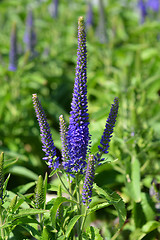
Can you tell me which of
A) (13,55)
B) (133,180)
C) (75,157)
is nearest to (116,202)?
(75,157)

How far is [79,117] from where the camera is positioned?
1.98m

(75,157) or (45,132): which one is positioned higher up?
(45,132)

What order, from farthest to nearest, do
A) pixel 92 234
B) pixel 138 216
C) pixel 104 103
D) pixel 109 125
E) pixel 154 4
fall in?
pixel 154 4 < pixel 104 103 < pixel 138 216 < pixel 92 234 < pixel 109 125

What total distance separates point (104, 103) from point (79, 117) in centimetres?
274

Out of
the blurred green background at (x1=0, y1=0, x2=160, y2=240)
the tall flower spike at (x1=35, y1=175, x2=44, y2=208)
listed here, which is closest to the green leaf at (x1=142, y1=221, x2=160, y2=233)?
the blurred green background at (x1=0, y1=0, x2=160, y2=240)

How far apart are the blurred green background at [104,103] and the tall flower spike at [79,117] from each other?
0.36 metres

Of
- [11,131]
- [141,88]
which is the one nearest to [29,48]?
[11,131]

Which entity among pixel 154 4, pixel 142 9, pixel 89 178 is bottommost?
pixel 89 178

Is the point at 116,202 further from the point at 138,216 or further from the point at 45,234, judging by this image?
the point at 138,216

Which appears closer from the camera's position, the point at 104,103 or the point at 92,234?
the point at 92,234

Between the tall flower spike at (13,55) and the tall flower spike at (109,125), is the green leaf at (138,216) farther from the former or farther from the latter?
the tall flower spike at (13,55)

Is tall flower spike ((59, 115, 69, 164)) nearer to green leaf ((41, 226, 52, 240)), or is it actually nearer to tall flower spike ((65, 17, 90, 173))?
tall flower spike ((65, 17, 90, 173))

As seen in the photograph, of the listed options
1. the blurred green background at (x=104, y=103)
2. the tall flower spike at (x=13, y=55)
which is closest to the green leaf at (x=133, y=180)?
the blurred green background at (x=104, y=103)

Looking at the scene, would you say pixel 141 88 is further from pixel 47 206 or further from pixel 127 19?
pixel 127 19
